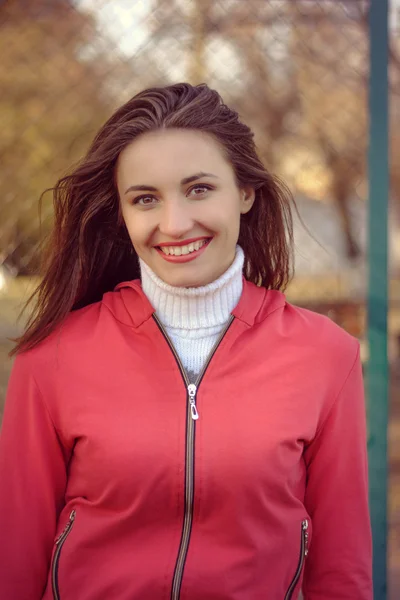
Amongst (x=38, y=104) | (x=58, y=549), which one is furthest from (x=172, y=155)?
(x=38, y=104)

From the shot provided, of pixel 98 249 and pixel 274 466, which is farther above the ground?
pixel 98 249

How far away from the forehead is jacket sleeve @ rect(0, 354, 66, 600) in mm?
495

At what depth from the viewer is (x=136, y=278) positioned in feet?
6.25

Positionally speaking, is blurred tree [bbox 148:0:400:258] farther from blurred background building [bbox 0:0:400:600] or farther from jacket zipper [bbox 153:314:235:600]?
jacket zipper [bbox 153:314:235:600]

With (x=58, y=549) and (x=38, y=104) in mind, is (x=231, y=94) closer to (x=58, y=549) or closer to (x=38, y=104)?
(x=38, y=104)

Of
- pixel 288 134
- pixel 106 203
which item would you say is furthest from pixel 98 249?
pixel 288 134

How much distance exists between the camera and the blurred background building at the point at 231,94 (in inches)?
113

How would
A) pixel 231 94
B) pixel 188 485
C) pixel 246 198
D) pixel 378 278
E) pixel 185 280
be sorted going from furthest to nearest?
pixel 231 94, pixel 378 278, pixel 246 198, pixel 185 280, pixel 188 485

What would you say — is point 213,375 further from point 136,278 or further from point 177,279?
point 136,278

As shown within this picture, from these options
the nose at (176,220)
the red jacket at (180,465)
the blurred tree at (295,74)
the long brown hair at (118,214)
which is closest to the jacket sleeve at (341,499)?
the red jacket at (180,465)

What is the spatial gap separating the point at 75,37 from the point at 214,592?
297 centimetres

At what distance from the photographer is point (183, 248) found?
159 cm

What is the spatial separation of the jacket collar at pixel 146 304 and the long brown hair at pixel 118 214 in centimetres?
11

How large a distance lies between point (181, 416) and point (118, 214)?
21.8 inches
